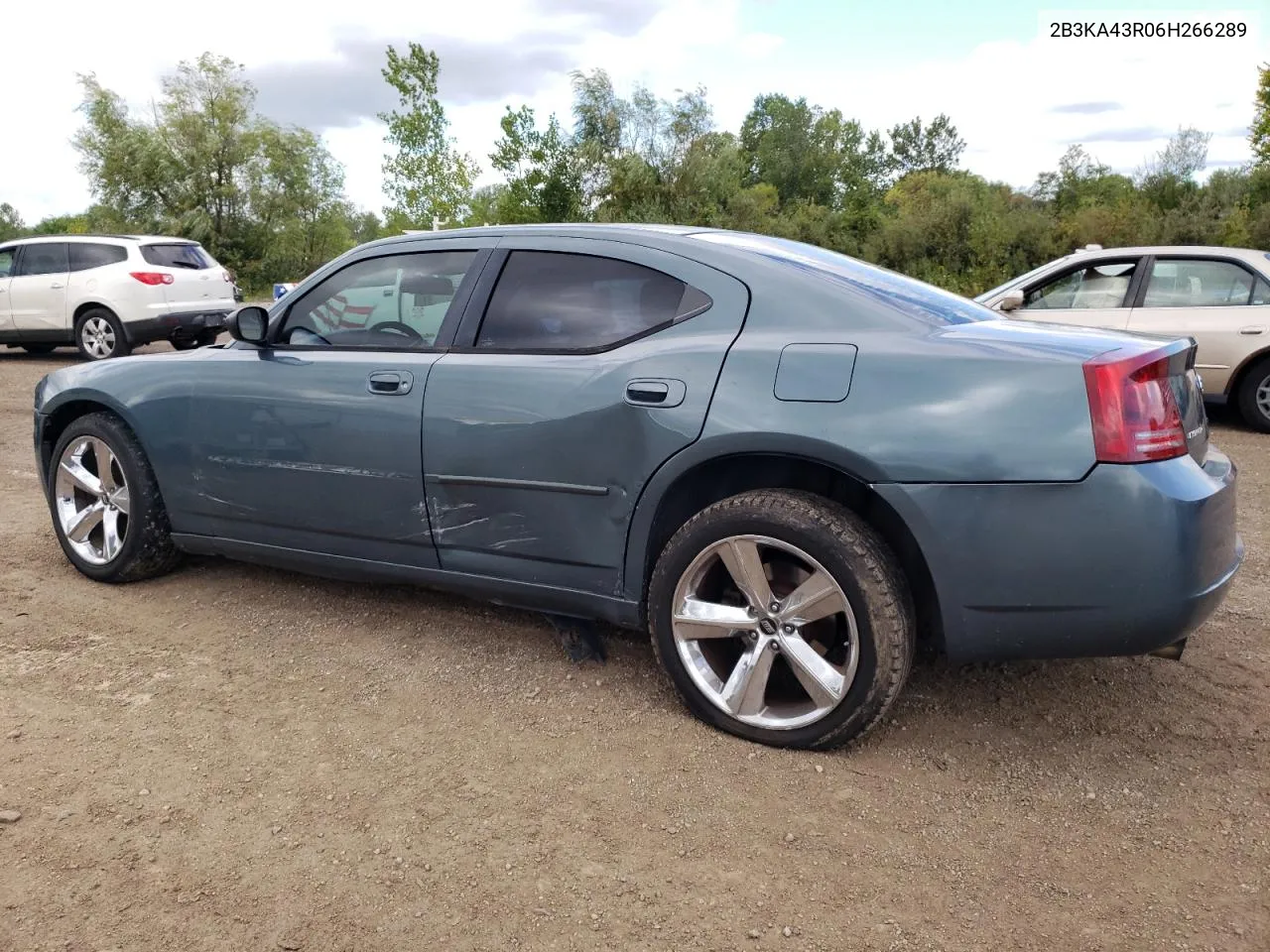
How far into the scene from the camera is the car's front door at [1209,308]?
25.3 feet

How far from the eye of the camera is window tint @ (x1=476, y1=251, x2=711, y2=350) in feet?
10.3

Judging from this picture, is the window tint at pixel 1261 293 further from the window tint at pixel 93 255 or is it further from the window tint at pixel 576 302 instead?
the window tint at pixel 93 255

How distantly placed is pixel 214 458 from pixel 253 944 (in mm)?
2225

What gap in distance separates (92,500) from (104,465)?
0.22m

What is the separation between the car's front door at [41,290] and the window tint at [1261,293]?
13264mm

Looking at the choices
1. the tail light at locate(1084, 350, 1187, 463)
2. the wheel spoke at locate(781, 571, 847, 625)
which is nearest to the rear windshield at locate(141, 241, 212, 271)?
the wheel spoke at locate(781, 571, 847, 625)

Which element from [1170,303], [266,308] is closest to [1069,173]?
[1170,303]

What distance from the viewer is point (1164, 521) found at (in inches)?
96.7

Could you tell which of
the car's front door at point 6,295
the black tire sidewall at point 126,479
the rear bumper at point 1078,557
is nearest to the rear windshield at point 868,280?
the rear bumper at point 1078,557

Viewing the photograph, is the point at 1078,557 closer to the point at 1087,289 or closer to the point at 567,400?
the point at 567,400

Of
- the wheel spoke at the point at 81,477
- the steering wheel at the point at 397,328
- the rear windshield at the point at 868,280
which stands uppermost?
the rear windshield at the point at 868,280

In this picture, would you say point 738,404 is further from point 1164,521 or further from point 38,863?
point 38,863

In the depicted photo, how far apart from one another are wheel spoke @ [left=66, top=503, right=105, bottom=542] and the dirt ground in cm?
65

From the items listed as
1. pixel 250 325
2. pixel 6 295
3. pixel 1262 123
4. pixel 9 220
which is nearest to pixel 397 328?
pixel 250 325
